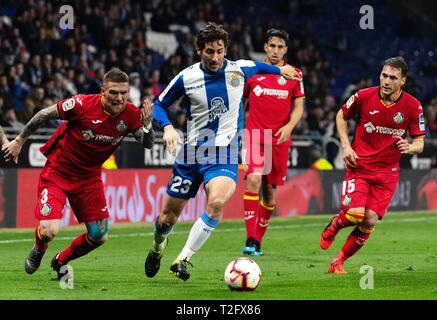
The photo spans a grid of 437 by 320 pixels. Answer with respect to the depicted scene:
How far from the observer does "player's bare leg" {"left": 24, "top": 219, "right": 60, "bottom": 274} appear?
9648 millimetres

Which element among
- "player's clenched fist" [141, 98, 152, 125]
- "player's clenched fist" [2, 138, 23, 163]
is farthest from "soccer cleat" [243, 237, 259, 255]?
"player's clenched fist" [2, 138, 23, 163]

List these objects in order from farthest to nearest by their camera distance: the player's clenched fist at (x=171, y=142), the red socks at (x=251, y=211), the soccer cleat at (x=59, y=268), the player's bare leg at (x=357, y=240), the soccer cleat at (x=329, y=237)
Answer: the red socks at (x=251, y=211) → the soccer cleat at (x=329, y=237) → the player's bare leg at (x=357, y=240) → the soccer cleat at (x=59, y=268) → the player's clenched fist at (x=171, y=142)

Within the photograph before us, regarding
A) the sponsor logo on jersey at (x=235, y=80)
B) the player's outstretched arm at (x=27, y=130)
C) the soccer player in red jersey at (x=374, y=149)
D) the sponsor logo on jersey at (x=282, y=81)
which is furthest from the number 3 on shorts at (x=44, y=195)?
the sponsor logo on jersey at (x=282, y=81)

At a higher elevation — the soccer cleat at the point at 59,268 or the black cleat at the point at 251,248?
the soccer cleat at the point at 59,268

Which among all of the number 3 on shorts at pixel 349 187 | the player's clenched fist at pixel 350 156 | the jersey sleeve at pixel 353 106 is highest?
the jersey sleeve at pixel 353 106

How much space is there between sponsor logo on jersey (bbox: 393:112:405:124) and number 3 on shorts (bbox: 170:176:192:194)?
2.34 meters

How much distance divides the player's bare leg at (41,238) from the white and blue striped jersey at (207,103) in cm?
140

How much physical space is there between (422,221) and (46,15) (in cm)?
863

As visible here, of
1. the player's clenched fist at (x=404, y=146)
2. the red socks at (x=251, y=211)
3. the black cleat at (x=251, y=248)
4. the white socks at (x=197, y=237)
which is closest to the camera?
the white socks at (x=197, y=237)

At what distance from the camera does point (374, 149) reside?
432 inches

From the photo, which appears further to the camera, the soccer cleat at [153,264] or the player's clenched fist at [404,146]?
the player's clenched fist at [404,146]

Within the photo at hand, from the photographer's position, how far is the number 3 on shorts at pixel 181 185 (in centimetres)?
998

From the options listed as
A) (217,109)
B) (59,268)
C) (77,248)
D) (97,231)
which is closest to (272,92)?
(217,109)

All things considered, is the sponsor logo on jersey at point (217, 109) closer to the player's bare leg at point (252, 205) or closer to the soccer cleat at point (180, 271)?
the soccer cleat at point (180, 271)
